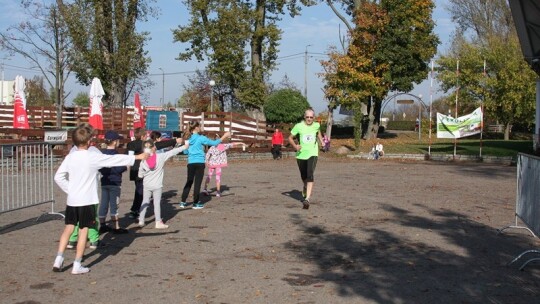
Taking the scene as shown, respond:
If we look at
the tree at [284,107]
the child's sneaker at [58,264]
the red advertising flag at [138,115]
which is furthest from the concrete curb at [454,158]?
the child's sneaker at [58,264]

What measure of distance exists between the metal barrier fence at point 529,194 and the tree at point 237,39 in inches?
1081

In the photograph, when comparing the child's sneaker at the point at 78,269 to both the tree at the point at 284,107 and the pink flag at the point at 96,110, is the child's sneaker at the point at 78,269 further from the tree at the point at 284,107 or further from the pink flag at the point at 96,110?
the tree at the point at 284,107

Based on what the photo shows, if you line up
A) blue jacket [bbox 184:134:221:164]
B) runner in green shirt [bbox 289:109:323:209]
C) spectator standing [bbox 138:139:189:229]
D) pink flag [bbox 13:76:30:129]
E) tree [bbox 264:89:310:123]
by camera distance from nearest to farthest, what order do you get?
1. spectator standing [bbox 138:139:189:229]
2. blue jacket [bbox 184:134:221:164]
3. runner in green shirt [bbox 289:109:323:209]
4. pink flag [bbox 13:76:30:129]
5. tree [bbox 264:89:310:123]

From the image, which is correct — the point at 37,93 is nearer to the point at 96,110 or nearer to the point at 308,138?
the point at 96,110

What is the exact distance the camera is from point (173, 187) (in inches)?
676

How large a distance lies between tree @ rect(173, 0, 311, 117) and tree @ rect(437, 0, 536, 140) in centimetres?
1848

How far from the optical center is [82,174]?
7.27 m

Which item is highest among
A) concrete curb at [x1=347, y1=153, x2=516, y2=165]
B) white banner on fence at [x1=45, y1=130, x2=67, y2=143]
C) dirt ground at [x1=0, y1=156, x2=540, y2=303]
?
white banner on fence at [x1=45, y1=130, x2=67, y2=143]

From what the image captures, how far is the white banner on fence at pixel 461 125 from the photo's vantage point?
3028 cm

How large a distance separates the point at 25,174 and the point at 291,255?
6049mm

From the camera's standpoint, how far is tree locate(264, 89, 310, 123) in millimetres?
38875

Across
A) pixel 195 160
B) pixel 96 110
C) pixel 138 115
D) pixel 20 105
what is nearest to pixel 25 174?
pixel 195 160

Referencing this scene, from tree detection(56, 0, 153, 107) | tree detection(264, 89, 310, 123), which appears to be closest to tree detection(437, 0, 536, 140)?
tree detection(264, 89, 310, 123)

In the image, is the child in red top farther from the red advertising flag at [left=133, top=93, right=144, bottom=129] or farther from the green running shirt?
the green running shirt
